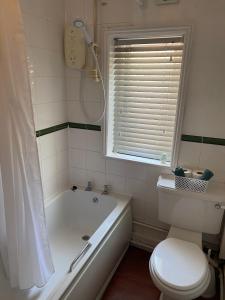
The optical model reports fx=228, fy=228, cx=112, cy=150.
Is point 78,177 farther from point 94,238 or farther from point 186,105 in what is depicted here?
point 186,105

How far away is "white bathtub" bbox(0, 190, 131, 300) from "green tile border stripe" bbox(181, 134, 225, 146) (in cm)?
73

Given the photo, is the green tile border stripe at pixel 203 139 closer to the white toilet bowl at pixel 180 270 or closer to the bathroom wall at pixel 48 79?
the white toilet bowl at pixel 180 270

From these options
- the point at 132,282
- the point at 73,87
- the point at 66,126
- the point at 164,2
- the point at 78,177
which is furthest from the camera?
the point at 78,177

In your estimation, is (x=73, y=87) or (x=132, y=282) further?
(x=73, y=87)

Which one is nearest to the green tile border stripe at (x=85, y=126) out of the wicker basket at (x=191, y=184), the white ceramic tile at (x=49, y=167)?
the white ceramic tile at (x=49, y=167)

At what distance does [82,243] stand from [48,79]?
1.40 m

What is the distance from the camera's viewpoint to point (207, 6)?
145cm

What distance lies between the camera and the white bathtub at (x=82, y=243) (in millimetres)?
1254

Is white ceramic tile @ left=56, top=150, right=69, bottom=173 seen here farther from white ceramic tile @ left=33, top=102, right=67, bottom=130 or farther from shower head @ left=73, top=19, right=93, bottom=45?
shower head @ left=73, top=19, right=93, bottom=45

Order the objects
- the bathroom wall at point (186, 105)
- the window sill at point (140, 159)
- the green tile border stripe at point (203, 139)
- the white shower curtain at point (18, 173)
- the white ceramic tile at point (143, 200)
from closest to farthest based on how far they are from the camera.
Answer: the white shower curtain at point (18, 173) → the bathroom wall at point (186, 105) → the green tile border stripe at point (203, 139) → the window sill at point (140, 159) → the white ceramic tile at point (143, 200)

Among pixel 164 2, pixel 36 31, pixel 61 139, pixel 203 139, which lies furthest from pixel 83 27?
pixel 203 139

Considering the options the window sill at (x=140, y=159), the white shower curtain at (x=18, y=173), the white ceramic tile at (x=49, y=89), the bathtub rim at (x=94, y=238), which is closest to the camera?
the white shower curtain at (x=18, y=173)

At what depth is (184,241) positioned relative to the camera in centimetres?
157

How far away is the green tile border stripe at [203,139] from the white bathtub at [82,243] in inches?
28.9
